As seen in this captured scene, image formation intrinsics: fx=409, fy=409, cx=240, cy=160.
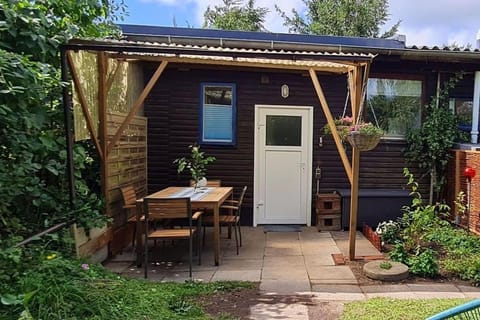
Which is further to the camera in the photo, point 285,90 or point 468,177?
point 285,90

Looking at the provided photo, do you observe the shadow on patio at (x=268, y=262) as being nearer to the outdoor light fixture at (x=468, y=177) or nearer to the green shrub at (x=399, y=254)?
the green shrub at (x=399, y=254)

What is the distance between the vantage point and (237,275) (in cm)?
426

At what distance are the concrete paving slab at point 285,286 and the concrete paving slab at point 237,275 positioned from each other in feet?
0.51

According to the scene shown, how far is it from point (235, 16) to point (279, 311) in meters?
20.0

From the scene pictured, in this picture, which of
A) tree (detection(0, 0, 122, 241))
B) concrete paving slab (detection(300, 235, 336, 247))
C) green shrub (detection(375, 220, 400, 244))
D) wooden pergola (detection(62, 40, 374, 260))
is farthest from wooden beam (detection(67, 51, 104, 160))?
green shrub (detection(375, 220, 400, 244))

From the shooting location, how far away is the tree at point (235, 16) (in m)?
21.0

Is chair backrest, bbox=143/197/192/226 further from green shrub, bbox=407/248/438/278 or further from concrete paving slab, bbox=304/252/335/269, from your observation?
green shrub, bbox=407/248/438/278

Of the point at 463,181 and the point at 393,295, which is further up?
the point at 463,181

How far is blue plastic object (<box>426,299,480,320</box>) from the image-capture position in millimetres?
1608

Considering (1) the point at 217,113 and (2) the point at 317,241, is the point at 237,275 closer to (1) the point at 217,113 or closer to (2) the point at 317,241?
(2) the point at 317,241

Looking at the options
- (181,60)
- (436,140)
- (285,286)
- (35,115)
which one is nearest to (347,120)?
(285,286)

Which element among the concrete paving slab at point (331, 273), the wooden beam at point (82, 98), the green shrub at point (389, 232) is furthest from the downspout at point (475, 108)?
the wooden beam at point (82, 98)

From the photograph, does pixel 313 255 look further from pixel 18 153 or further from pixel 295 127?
pixel 18 153

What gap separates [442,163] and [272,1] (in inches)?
697
